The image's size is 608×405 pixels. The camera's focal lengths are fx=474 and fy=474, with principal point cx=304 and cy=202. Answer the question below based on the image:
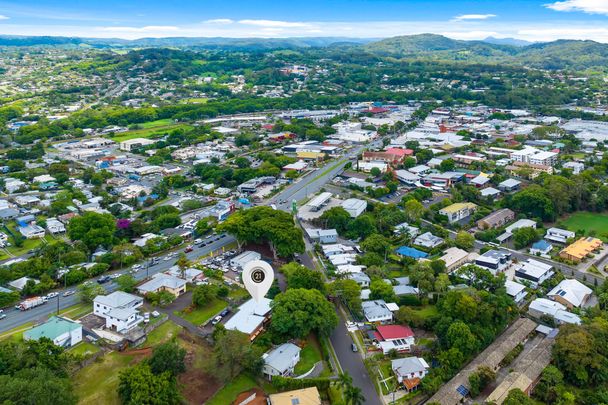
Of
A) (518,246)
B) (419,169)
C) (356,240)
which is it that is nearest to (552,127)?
(419,169)

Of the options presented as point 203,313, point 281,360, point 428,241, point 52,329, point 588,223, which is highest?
point 52,329

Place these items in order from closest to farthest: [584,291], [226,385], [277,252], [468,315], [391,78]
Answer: [226,385], [468,315], [584,291], [277,252], [391,78]

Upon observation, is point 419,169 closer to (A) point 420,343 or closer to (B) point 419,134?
(B) point 419,134

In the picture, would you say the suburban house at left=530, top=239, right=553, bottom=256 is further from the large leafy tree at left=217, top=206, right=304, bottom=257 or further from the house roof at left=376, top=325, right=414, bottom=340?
the large leafy tree at left=217, top=206, right=304, bottom=257

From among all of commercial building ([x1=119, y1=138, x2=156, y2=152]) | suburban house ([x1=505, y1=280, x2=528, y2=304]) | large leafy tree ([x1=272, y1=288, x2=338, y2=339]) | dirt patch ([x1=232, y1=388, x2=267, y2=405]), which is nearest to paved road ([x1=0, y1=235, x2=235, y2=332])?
large leafy tree ([x1=272, y1=288, x2=338, y2=339])

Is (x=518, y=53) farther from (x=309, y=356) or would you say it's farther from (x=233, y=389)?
(x=233, y=389)

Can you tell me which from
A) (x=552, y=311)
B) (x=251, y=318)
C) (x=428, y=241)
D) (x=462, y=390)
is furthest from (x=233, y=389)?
(x=428, y=241)
